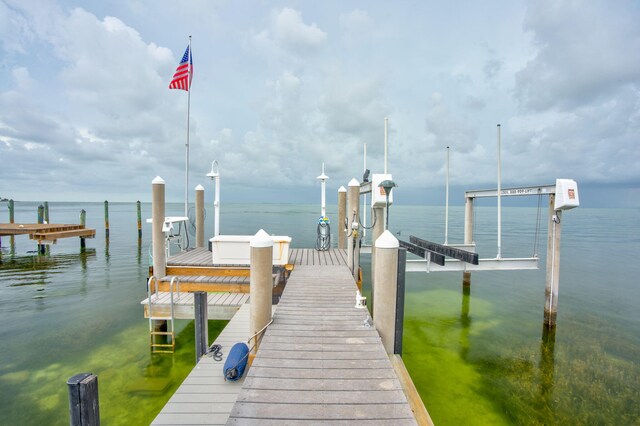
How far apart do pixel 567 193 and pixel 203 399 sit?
1178 cm

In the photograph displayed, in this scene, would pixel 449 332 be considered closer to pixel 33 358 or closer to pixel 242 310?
pixel 242 310

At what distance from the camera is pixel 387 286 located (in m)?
5.05

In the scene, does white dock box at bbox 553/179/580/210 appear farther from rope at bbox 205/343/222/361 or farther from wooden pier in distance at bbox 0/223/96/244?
wooden pier in distance at bbox 0/223/96/244

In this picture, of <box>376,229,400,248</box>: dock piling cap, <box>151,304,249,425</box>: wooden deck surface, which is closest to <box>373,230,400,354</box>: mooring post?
<box>376,229,400,248</box>: dock piling cap

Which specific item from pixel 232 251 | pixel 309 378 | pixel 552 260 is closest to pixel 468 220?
pixel 552 260

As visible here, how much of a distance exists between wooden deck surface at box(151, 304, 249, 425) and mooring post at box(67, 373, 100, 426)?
77.1 inches

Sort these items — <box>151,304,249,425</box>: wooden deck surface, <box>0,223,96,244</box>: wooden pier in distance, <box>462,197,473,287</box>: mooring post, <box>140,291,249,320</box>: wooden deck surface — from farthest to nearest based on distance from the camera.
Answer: <box>0,223,96,244</box>: wooden pier in distance
<box>462,197,473,287</box>: mooring post
<box>140,291,249,320</box>: wooden deck surface
<box>151,304,249,425</box>: wooden deck surface

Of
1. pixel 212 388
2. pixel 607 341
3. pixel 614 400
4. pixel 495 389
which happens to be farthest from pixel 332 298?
pixel 607 341

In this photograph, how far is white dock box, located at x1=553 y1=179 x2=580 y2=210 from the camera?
956cm

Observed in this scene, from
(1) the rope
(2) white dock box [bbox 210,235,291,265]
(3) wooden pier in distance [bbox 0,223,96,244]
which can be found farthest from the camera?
(3) wooden pier in distance [bbox 0,223,96,244]

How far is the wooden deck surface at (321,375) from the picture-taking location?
3.19 m

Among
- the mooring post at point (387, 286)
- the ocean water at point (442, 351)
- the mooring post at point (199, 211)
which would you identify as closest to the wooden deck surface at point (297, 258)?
the mooring post at point (199, 211)

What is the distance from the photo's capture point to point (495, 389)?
7652 millimetres

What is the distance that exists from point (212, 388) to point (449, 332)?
921 cm
